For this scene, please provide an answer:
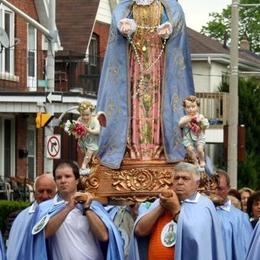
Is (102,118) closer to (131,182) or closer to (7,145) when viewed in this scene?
(131,182)

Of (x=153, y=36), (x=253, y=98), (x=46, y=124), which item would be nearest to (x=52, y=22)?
(x=46, y=124)

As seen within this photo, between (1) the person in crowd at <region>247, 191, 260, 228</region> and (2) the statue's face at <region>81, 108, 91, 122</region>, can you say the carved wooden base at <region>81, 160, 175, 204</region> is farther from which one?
(1) the person in crowd at <region>247, 191, 260, 228</region>

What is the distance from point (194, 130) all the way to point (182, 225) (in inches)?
97.8

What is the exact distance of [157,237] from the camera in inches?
413

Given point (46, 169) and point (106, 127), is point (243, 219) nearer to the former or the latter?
point (106, 127)

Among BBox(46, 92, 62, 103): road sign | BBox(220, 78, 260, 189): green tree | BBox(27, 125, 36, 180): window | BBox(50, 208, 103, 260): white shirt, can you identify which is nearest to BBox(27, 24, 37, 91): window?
BBox(27, 125, 36, 180): window

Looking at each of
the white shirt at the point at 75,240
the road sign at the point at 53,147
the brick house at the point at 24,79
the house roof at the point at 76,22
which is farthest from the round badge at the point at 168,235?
the house roof at the point at 76,22

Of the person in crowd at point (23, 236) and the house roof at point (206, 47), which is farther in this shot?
the house roof at point (206, 47)

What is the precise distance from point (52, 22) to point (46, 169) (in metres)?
3.06

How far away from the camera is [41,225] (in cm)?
1070

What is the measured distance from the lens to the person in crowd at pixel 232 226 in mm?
12445

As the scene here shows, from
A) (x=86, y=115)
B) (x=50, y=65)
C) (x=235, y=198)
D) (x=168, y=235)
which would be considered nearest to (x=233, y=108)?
(x=50, y=65)

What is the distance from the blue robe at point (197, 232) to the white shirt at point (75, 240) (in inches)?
16.4

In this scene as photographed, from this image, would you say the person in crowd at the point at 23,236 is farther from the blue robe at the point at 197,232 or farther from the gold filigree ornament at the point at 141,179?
the gold filigree ornament at the point at 141,179
